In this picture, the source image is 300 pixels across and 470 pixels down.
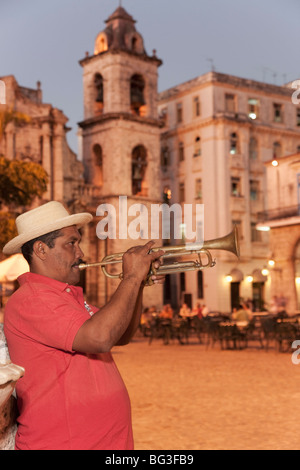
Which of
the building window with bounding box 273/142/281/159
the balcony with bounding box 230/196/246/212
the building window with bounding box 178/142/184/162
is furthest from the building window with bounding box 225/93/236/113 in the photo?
the balcony with bounding box 230/196/246/212

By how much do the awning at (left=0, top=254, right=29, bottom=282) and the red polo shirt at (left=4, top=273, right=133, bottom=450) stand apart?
39.7 ft

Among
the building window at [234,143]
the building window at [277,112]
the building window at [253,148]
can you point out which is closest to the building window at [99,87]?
the building window at [234,143]

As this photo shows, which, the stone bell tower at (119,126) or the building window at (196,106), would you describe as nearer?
the stone bell tower at (119,126)

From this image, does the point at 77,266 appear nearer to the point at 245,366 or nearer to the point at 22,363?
the point at 22,363

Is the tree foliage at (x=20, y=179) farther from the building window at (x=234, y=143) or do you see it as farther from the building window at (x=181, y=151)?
the building window at (x=181, y=151)

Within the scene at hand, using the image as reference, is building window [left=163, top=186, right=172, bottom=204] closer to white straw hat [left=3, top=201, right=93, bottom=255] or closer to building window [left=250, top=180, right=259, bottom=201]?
building window [left=250, top=180, right=259, bottom=201]

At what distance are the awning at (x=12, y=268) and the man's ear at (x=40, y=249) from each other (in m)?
11.9

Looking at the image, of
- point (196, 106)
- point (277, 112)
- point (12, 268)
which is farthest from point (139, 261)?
point (277, 112)

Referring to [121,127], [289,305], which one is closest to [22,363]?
[289,305]

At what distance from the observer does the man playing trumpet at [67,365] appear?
2.19 metres

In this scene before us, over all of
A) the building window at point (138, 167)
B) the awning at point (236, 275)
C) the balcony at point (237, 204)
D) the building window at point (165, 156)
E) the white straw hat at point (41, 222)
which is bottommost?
the awning at point (236, 275)

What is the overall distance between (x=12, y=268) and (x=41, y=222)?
1245cm

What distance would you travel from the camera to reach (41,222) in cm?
253
